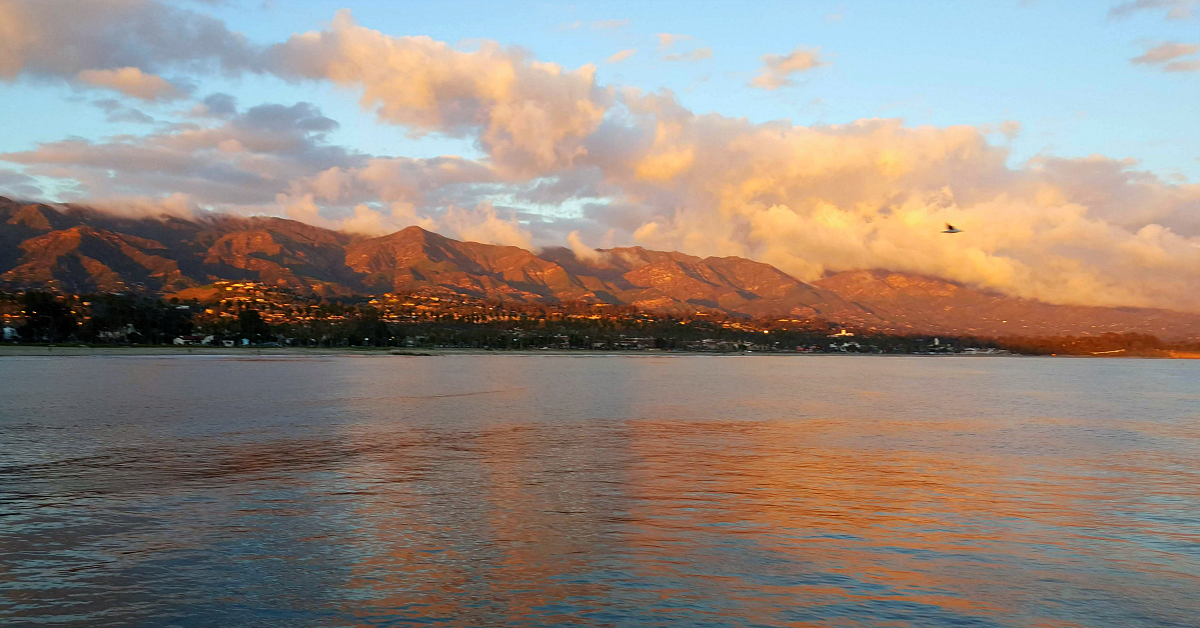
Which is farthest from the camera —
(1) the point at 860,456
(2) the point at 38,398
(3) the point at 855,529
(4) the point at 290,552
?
(2) the point at 38,398

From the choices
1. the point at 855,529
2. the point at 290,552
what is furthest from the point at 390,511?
the point at 855,529

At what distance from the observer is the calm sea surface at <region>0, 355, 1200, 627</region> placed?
15.9 m

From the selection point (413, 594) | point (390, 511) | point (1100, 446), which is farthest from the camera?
point (1100, 446)

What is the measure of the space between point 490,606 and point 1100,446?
1591 inches

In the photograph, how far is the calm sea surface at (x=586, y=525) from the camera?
624 inches

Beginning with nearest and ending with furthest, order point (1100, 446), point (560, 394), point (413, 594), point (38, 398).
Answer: point (413, 594), point (1100, 446), point (38, 398), point (560, 394)

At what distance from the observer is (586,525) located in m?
22.8

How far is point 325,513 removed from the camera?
24.0 m

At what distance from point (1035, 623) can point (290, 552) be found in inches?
602

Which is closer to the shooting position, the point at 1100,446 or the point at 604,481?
the point at 604,481

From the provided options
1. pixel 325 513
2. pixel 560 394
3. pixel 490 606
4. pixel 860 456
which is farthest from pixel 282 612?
pixel 560 394

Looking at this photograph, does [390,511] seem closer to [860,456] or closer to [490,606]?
[490,606]

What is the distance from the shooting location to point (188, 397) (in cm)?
6981

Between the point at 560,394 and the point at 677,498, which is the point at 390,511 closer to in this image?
the point at 677,498
